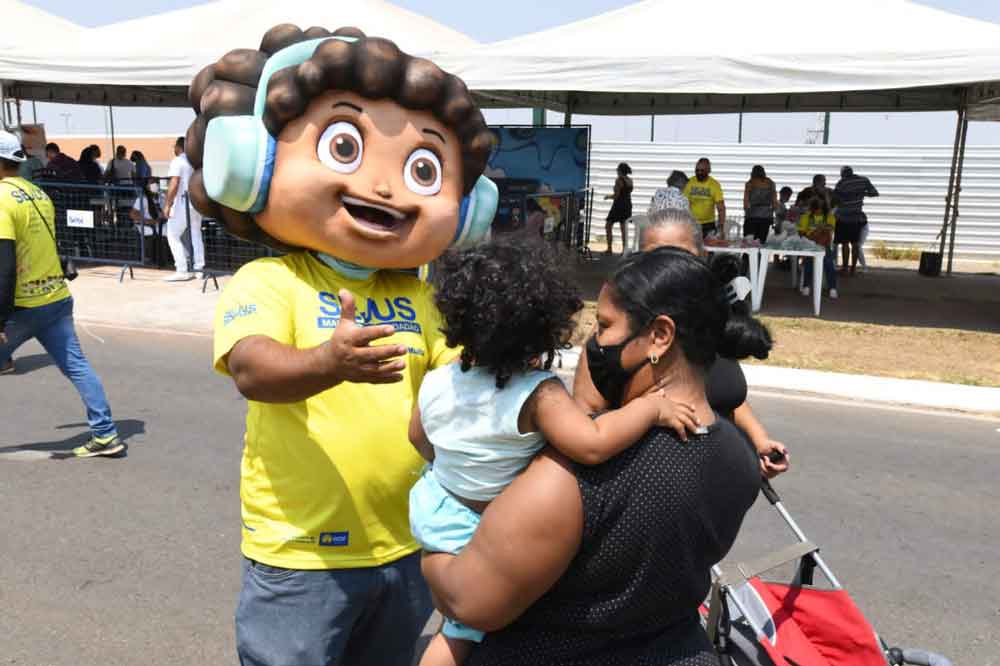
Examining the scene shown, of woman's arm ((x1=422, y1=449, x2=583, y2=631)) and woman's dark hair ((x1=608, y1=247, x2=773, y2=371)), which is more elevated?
woman's dark hair ((x1=608, y1=247, x2=773, y2=371))

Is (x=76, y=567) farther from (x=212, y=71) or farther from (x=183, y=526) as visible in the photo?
(x=212, y=71)

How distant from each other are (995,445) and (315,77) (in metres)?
5.80

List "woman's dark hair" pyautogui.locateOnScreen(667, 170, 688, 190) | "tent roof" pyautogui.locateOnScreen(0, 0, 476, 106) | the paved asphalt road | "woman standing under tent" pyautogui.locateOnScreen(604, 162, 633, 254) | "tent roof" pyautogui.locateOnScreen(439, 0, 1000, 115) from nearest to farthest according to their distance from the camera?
the paved asphalt road
"tent roof" pyautogui.locateOnScreen(439, 0, 1000, 115)
"tent roof" pyautogui.locateOnScreen(0, 0, 476, 106)
"woman's dark hair" pyautogui.locateOnScreen(667, 170, 688, 190)
"woman standing under tent" pyautogui.locateOnScreen(604, 162, 633, 254)

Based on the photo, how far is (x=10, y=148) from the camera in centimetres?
498

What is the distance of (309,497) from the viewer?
6.85 feet

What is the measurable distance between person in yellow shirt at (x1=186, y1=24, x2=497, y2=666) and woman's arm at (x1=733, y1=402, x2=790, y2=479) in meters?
1.16

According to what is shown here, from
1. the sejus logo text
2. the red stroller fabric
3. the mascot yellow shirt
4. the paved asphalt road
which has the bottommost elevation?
the paved asphalt road

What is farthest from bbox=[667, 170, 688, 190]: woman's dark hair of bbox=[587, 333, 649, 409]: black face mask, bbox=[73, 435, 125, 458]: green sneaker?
bbox=[587, 333, 649, 409]: black face mask

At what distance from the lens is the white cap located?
16.2 feet

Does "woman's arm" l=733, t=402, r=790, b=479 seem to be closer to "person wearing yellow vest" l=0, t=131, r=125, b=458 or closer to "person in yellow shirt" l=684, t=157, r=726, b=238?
"person wearing yellow vest" l=0, t=131, r=125, b=458

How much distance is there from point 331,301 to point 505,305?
70cm

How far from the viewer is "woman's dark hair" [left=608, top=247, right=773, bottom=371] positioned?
1647 mm

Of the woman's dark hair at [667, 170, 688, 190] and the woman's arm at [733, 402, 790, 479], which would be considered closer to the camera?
the woman's arm at [733, 402, 790, 479]

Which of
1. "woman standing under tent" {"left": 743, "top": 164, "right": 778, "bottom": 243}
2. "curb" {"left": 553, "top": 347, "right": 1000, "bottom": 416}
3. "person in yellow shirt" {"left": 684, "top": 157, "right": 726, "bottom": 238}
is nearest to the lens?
"curb" {"left": 553, "top": 347, "right": 1000, "bottom": 416}
